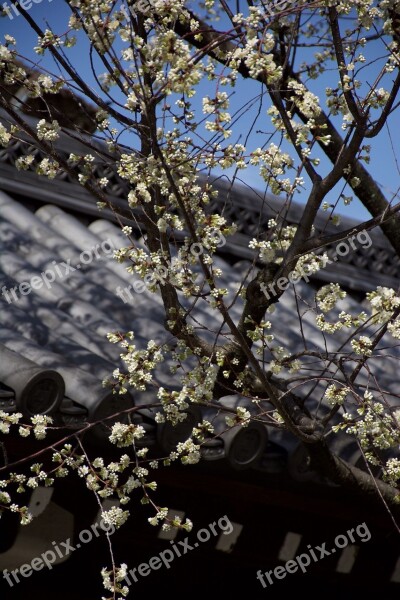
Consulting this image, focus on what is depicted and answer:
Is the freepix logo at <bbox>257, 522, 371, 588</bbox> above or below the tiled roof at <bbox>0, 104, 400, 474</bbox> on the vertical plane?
below

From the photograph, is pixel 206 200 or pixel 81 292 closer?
pixel 206 200

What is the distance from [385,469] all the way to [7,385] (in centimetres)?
138

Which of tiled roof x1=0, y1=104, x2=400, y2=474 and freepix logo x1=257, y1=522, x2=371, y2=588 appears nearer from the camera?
tiled roof x1=0, y1=104, x2=400, y2=474

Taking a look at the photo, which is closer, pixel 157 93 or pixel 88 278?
pixel 157 93

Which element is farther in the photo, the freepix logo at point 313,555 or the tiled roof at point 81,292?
the freepix logo at point 313,555

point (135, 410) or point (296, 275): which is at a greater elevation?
point (296, 275)

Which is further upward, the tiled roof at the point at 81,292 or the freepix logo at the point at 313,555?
the tiled roof at the point at 81,292

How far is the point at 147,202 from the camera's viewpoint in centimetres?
321

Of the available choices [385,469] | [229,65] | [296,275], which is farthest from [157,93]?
[385,469]

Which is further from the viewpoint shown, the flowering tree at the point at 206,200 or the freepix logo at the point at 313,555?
the freepix logo at the point at 313,555

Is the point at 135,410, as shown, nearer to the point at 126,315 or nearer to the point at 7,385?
the point at 7,385

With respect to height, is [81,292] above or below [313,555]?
above

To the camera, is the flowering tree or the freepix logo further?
the freepix logo

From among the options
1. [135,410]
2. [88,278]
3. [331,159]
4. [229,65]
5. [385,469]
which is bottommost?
[135,410]
